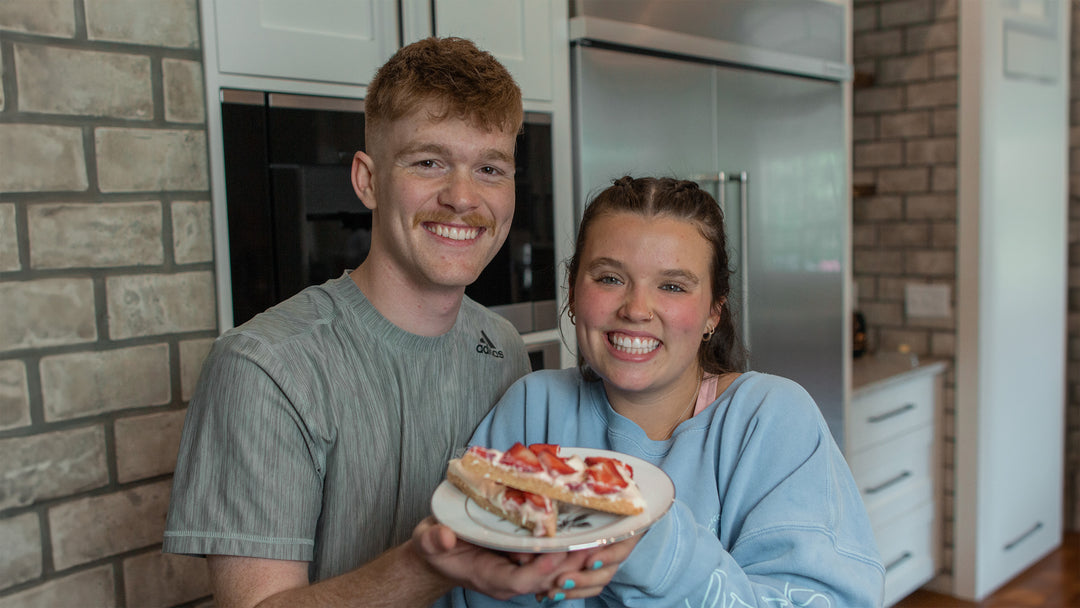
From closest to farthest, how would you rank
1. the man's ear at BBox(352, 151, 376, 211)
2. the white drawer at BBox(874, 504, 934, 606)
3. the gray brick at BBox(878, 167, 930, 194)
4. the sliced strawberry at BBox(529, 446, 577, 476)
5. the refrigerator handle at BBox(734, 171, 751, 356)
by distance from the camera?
the sliced strawberry at BBox(529, 446, 577, 476)
the man's ear at BBox(352, 151, 376, 211)
the refrigerator handle at BBox(734, 171, 751, 356)
the white drawer at BBox(874, 504, 934, 606)
the gray brick at BBox(878, 167, 930, 194)

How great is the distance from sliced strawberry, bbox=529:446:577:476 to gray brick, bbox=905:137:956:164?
2.96m

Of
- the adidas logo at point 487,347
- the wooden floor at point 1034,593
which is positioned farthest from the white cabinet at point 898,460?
the adidas logo at point 487,347

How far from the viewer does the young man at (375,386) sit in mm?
1168

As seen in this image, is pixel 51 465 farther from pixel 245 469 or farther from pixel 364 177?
pixel 364 177

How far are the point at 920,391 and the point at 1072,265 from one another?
134cm

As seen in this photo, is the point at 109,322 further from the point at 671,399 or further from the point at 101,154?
the point at 671,399

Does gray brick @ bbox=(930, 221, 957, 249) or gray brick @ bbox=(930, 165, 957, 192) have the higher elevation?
gray brick @ bbox=(930, 165, 957, 192)

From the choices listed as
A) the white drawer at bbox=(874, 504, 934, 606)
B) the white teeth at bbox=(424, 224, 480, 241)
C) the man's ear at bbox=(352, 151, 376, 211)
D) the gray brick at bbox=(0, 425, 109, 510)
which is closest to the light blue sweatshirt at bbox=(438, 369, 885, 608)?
the white teeth at bbox=(424, 224, 480, 241)

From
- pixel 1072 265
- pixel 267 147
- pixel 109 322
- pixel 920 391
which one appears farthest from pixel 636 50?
pixel 1072 265

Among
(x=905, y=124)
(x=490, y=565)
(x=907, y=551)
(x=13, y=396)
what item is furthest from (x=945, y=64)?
(x=13, y=396)

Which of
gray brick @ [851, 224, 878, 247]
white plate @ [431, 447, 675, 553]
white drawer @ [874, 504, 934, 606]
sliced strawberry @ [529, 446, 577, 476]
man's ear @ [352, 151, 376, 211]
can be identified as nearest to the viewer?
white plate @ [431, 447, 675, 553]

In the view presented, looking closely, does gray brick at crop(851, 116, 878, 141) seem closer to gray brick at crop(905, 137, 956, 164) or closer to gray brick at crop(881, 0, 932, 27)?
gray brick at crop(905, 137, 956, 164)

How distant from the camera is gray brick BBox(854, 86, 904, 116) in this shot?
3.63m

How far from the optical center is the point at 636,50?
2.30 m
